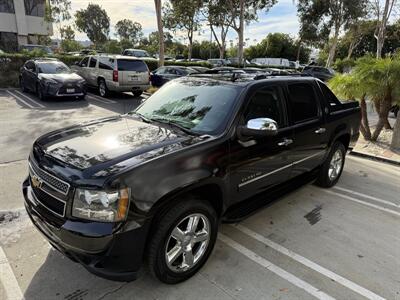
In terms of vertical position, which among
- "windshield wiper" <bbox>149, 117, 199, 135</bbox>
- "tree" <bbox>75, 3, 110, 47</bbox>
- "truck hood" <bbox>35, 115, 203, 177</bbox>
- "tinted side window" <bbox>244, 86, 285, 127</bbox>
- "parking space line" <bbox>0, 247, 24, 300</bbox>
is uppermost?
"tree" <bbox>75, 3, 110, 47</bbox>

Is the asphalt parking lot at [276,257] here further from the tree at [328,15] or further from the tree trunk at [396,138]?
the tree at [328,15]

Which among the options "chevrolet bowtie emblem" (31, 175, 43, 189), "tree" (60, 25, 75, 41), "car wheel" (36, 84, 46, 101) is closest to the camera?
"chevrolet bowtie emblem" (31, 175, 43, 189)

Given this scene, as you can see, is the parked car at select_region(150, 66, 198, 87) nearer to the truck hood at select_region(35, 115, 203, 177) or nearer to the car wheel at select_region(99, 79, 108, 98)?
the car wheel at select_region(99, 79, 108, 98)

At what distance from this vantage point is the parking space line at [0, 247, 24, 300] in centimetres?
277

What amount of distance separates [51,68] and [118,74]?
2579 millimetres

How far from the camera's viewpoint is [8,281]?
9.61ft

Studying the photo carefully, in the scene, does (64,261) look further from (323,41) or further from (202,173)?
(323,41)

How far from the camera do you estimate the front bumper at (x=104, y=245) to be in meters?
2.41

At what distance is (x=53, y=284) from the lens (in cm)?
290

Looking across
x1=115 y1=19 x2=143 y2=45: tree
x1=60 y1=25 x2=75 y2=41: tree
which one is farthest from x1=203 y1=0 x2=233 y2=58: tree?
x1=115 y1=19 x2=143 y2=45: tree

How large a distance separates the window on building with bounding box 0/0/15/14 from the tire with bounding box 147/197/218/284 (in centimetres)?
4262

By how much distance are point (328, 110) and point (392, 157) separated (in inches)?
139

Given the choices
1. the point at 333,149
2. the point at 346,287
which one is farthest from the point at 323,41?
the point at 346,287

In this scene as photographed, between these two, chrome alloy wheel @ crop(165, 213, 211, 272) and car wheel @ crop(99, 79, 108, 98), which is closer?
chrome alloy wheel @ crop(165, 213, 211, 272)
